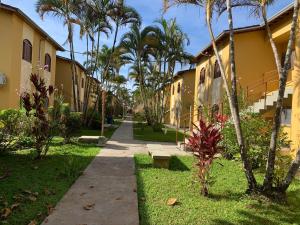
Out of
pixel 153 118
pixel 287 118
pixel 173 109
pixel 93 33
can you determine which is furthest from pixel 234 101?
pixel 173 109

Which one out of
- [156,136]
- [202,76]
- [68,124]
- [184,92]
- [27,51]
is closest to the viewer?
[68,124]

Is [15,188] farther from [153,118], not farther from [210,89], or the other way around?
[153,118]

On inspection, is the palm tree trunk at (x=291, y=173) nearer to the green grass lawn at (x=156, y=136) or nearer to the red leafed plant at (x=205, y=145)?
the red leafed plant at (x=205, y=145)

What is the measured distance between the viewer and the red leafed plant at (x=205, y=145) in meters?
6.98

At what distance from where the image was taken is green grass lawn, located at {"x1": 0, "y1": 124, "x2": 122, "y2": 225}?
19.4 ft

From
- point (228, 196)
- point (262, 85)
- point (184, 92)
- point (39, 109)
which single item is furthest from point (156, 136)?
point (228, 196)

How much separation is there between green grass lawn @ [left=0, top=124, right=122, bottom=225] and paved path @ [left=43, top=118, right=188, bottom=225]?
0.21 metres

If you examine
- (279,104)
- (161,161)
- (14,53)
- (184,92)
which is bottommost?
(161,161)

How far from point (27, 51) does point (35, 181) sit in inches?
586

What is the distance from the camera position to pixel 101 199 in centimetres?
676

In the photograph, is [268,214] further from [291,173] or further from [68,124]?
[68,124]

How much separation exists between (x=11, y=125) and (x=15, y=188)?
5.96m

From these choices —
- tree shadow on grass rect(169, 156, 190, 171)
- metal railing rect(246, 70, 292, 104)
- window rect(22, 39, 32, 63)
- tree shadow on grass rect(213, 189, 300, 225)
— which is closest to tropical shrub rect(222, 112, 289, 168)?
tree shadow on grass rect(169, 156, 190, 171)

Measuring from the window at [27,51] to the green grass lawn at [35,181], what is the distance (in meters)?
9.74
